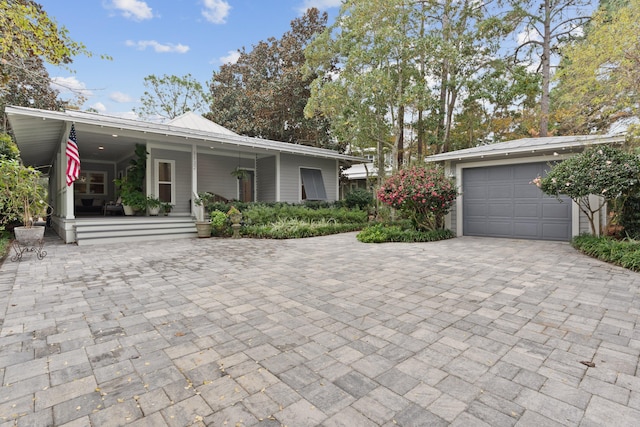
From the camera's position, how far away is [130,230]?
27.8ft

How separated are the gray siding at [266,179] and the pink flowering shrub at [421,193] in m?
5.18

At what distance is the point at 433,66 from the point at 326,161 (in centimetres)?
547

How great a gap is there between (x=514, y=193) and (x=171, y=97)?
23392 millimetres

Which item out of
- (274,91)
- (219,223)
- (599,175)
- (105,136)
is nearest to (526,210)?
(599,175)

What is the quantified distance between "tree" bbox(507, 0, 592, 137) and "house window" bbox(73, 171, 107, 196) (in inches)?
730

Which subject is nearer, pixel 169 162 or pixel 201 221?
pixel 201 221

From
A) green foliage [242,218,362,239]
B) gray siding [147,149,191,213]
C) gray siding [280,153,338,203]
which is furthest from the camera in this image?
gray siding [280,153,338,203]

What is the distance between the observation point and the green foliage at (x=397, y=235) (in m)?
8.02

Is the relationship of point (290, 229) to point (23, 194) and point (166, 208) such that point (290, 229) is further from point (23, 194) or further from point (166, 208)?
point (23, 194)

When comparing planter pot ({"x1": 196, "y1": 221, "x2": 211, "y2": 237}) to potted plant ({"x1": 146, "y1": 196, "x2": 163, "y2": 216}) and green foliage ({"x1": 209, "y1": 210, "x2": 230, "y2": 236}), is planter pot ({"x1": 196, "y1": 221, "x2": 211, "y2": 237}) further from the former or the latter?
potted plant ({"x1": 146, "y1": 196, "x2": 163, "y2": 216})

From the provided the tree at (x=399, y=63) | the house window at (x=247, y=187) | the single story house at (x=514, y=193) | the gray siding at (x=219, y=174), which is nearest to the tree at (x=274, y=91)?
the tree at (x=399, y=63)

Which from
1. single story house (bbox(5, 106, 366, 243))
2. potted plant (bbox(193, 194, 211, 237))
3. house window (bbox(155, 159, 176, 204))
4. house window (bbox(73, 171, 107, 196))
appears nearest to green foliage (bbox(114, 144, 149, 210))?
single story house (bbox(5, 106, 366, 243))

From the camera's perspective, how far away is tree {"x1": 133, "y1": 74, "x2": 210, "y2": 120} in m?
22.5

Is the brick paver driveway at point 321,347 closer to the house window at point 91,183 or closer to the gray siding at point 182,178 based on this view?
the gray siding at point 182,178
